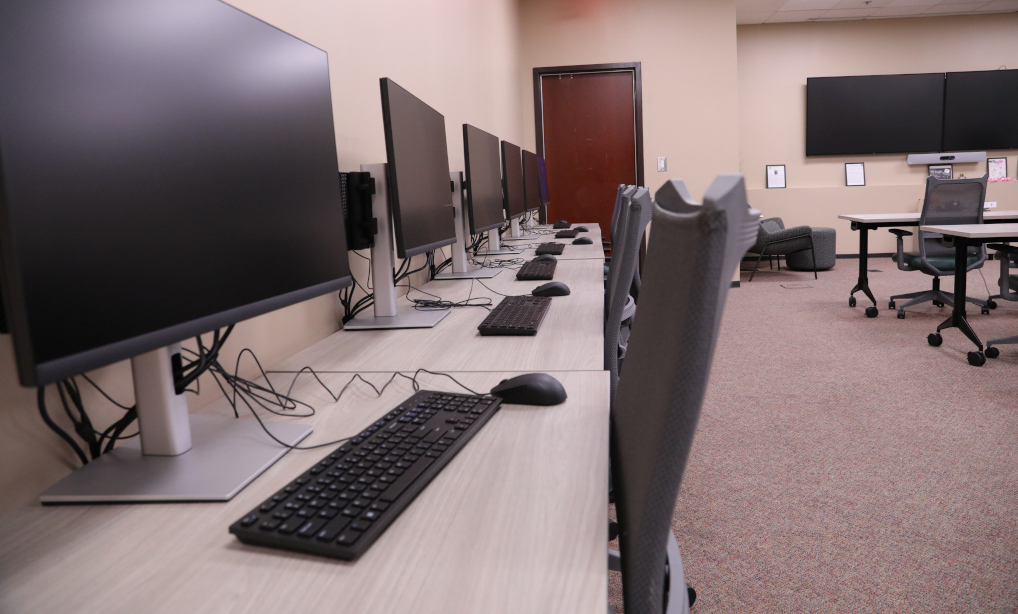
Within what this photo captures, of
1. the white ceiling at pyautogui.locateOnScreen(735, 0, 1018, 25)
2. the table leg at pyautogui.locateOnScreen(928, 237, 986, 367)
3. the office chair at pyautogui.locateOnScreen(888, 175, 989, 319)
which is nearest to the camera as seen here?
the table leg at pyautogui.locateOnScreen(928, 237, 986, 367)

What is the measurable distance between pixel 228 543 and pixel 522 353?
749 mm

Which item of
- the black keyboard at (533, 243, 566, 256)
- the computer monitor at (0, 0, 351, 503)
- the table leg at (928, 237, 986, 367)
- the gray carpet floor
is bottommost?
the gray carpet floor

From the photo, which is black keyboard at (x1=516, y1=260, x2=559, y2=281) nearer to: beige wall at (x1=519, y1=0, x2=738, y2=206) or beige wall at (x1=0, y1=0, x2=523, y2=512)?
beige wall at (x1=0, y1=0, x2=523, y2=512)

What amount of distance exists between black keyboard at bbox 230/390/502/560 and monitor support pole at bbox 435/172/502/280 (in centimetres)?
157

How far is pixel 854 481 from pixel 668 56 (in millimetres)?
4780

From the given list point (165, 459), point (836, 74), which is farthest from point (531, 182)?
point (836, 74)

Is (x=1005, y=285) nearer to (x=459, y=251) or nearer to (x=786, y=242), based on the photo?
(x=786, y=242)

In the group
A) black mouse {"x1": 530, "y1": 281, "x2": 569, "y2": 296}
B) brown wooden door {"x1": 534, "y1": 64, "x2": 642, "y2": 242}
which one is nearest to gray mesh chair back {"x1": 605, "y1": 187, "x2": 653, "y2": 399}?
black mouse {"x1": 530, "y1": 281, "x2": 569, "y2": 296}

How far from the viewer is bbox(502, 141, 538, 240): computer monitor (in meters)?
3.17

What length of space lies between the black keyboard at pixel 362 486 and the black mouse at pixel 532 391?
0.25 feet

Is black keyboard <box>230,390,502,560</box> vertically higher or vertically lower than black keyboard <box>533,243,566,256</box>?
lower

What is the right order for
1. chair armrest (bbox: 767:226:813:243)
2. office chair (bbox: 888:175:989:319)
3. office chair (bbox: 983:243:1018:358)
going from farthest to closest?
→ chair armrest (bbox: 767:226:813:243)
office chair (bbox: 888:175:989:319)
office chair (bbox: 983:243:1018:358)

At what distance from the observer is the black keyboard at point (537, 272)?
7.48 ft

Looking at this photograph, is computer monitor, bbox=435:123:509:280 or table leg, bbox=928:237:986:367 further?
table leg, bbox=928:237:986:367
